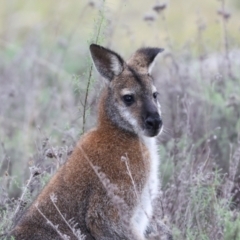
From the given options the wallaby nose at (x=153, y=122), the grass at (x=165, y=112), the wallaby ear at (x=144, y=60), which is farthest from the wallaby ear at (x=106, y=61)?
the wallaby nose at (x=153, y=122)

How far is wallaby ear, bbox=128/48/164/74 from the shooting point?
227 inches

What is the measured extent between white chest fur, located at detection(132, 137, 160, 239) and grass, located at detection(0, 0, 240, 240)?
5.7 inches

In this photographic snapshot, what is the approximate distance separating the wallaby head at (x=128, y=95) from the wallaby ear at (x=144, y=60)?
14 millimetres

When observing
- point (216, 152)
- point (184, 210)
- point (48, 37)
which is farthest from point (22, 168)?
point (48, 37)

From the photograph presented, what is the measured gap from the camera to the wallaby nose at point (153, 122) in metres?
5.48

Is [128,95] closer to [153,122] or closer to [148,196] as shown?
[153,122]

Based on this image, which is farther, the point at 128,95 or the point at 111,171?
the point at 128,95

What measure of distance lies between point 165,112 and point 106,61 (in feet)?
8.61

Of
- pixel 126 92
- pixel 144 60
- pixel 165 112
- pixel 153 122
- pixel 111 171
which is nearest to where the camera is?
pixel 111 171

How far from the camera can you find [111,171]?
5.31 meters

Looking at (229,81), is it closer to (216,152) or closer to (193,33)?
(216,152)

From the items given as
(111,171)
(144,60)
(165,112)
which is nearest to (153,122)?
(111,171)

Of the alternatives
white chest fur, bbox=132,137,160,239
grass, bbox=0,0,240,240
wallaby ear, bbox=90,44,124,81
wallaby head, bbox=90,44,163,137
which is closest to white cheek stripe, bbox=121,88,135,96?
wallaby head, bbox=90,44,163,137

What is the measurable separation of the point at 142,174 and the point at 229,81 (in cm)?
303
